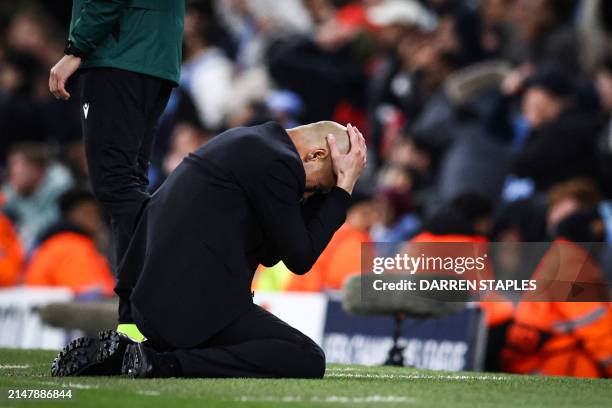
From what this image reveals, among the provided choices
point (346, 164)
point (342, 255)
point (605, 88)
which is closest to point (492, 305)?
point (342, 255)

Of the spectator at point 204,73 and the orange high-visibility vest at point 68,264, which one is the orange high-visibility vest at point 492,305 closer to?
the orange high-visibility vest at point 68,264

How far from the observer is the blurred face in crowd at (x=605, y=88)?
11102 mm

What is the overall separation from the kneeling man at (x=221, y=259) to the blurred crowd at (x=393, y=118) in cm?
302


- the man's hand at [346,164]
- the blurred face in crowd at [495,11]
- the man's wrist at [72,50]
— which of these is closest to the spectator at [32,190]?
the blurred face in crowd at [495,11]

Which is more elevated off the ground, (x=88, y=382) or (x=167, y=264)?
(x=167, y=264)

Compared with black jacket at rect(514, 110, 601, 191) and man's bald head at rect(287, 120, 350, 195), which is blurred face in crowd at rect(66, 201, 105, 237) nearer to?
black jacket at rect(514, 110, 601, 191)

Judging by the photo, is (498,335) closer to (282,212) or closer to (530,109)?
(530,109)

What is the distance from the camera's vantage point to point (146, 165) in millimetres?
6457

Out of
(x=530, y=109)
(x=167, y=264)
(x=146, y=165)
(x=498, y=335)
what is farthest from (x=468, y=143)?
(x=167, y=264)

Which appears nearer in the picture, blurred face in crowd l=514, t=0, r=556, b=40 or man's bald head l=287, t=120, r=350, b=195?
man's bald head l=287, t=120, r=350, b=195

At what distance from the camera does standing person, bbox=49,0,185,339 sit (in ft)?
20.2

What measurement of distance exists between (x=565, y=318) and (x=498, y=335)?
615mm

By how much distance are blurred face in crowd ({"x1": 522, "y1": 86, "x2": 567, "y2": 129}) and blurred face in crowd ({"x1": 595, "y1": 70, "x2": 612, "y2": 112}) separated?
0.63 m

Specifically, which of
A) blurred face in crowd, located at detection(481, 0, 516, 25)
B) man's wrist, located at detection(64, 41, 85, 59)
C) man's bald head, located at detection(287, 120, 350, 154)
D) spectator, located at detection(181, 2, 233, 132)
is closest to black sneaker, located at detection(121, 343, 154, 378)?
man's bald head, located at detection(287, 120, 350, 154)
